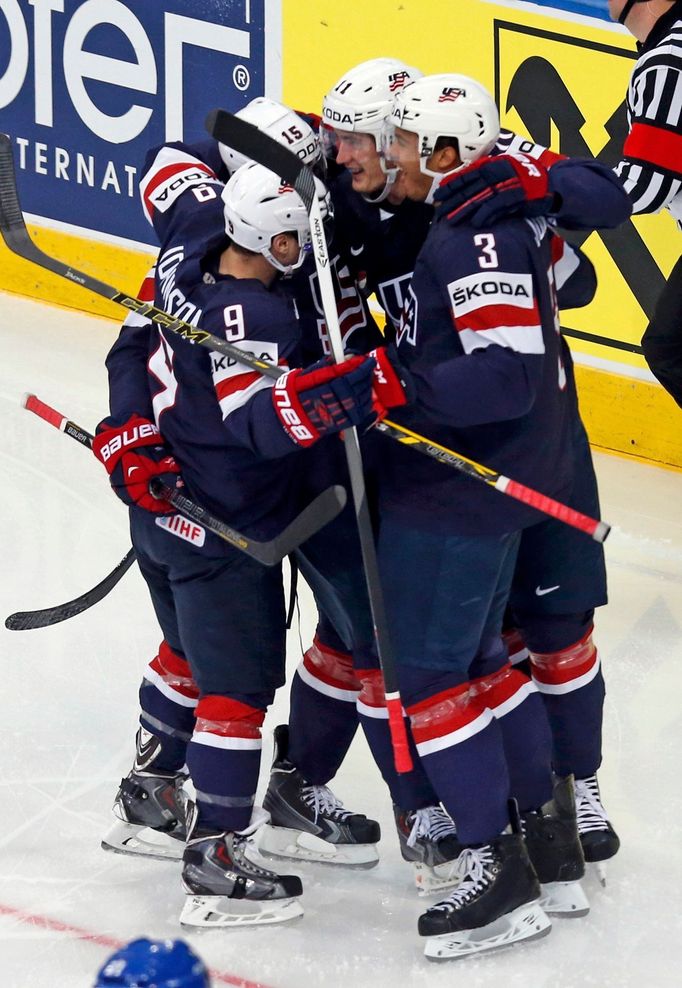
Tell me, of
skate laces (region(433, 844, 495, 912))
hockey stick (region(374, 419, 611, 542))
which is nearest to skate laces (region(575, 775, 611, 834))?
skate laces (region(433, 844, 495, 912))

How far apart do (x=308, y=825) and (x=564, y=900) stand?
511 mm

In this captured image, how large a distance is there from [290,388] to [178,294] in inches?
13.6

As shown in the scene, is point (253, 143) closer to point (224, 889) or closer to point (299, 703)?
point (299, 703)

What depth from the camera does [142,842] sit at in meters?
3.20

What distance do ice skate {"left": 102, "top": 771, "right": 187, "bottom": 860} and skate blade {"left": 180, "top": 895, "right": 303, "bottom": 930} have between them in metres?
0.23

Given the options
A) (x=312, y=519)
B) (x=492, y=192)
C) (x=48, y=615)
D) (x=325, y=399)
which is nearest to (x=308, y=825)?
(x=48, y=615)

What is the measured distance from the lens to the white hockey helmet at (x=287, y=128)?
2908 mm

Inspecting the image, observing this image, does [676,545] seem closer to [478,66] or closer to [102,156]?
[478,66]

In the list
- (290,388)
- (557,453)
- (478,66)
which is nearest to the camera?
(290,388)

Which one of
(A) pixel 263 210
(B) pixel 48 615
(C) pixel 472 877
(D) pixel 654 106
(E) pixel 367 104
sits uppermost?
(E) pixel 367 104

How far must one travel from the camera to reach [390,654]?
109 inches

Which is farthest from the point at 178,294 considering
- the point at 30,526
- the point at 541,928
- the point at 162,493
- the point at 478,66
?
the point at 478,66

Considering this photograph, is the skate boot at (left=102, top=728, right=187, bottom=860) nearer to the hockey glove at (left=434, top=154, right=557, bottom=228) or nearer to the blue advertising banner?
the hockey glove at (left=434, top=154, right=557, bottom=228)

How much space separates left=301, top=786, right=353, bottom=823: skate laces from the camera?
3230mm
